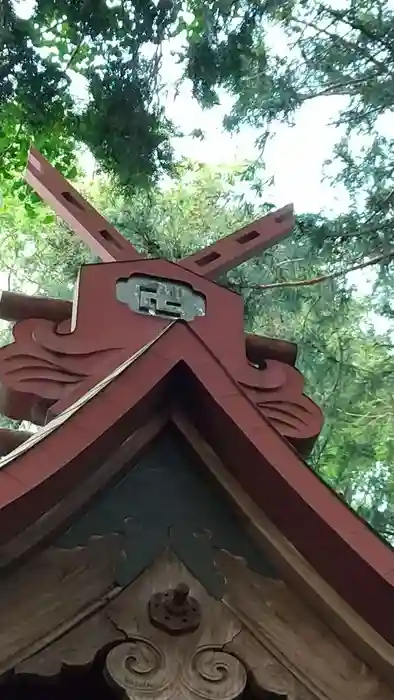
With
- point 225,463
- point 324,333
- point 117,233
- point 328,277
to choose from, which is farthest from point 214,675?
point 324,333

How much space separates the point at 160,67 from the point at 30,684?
2.44m

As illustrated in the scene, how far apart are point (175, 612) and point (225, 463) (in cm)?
24

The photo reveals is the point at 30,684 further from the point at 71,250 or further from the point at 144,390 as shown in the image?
the point at 71,250

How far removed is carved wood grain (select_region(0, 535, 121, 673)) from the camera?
117cm

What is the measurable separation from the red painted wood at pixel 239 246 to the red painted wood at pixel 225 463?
1.62ft

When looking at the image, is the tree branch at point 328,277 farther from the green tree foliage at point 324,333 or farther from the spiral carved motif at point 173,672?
the spiral carved motif at point 173,672

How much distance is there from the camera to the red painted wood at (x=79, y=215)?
6.05 ft

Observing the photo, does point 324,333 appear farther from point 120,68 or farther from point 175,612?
point 175,612

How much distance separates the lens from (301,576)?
1.28 meters

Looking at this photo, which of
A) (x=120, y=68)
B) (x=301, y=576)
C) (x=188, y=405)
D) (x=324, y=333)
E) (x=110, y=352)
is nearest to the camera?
(x=301, y=576)

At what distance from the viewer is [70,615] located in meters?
1.20

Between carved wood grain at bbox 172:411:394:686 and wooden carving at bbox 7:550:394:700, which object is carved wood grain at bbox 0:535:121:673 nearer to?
wooden carving at bbox 7:550:394:700

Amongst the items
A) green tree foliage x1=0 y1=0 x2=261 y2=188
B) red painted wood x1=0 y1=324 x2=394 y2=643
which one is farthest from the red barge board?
green tree foliage x1=0 y1=0 x2=261 y2=188

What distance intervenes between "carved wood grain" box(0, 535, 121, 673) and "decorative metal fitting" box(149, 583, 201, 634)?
0.22 feet
